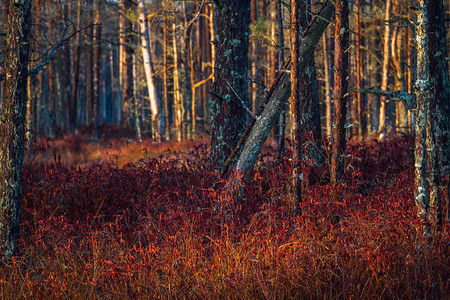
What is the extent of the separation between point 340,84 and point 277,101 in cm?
84

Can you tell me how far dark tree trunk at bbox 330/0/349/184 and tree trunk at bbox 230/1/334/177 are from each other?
0.45m

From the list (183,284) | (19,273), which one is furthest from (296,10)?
(19,273)

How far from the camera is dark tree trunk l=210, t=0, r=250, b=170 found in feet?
21.5

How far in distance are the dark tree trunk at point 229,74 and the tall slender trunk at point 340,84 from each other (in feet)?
5.81

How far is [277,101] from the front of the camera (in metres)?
5.54

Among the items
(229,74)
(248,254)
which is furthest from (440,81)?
(248,254)

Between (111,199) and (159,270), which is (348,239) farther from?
(111,199)

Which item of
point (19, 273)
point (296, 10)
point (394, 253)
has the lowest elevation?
point (19, 273)

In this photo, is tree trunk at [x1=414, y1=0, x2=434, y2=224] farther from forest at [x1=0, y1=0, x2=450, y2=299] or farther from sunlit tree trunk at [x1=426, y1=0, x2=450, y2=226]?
sunlit tree trunk at [x1=426, y1=0, x2=450, y2=226]

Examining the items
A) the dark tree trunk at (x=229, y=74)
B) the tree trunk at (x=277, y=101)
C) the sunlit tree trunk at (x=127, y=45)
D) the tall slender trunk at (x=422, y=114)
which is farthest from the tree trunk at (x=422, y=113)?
the sunlit tree trunk at (x=127, y=45)

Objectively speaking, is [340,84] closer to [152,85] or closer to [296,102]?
[296,102]

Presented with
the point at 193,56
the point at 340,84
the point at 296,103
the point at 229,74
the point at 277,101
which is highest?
the point at 193,56

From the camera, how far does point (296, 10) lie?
173 inches

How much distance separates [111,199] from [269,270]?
3.00 meters
